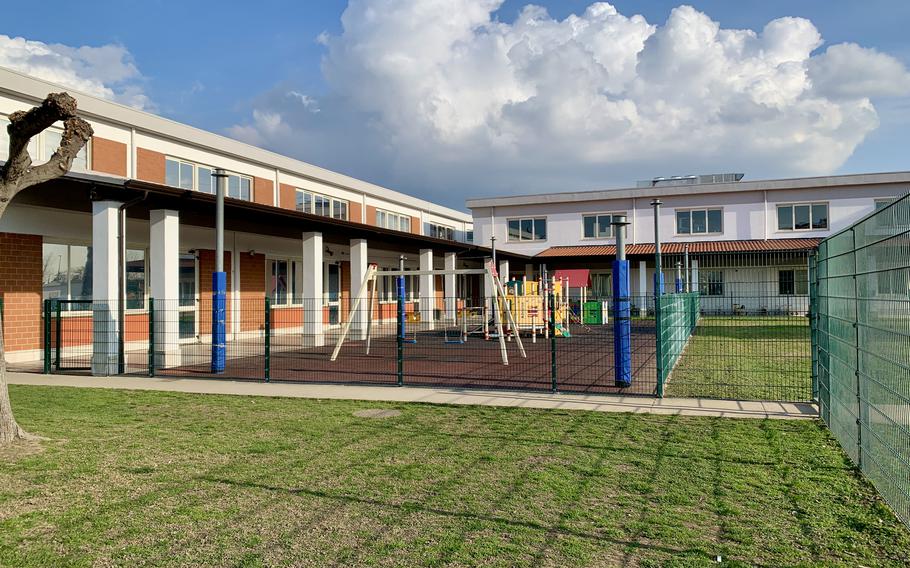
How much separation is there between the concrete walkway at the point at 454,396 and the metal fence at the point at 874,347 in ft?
4.40

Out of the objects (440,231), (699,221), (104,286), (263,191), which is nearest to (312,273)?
(104,286)

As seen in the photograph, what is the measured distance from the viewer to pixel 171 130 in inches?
787

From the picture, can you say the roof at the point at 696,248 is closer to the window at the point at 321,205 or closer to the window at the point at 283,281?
the window at the point at 321,205

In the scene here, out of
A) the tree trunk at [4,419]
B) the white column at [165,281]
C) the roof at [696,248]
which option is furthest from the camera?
the roof at [696,248]

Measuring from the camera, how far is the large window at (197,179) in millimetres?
20219

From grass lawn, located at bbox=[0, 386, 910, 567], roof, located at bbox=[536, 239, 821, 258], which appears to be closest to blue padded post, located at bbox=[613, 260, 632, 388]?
grass lawn, located at bbox=[0, 386, 910, 567]

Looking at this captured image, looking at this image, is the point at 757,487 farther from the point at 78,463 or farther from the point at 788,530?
the point at 78,463

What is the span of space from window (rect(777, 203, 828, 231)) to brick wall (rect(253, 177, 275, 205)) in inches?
1083

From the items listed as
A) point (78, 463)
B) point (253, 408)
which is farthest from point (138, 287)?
point (78, 463)

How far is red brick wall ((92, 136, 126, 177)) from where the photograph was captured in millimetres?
17422

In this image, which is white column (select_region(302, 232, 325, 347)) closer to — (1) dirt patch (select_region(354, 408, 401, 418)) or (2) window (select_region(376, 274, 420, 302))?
(2) window (select_region(376, 274, 420, 302))

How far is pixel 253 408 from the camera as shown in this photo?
29.5 ft

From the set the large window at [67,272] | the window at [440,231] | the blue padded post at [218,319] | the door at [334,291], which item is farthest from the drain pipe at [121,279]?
the window at [440,231]

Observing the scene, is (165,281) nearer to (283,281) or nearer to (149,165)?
(149,165)
